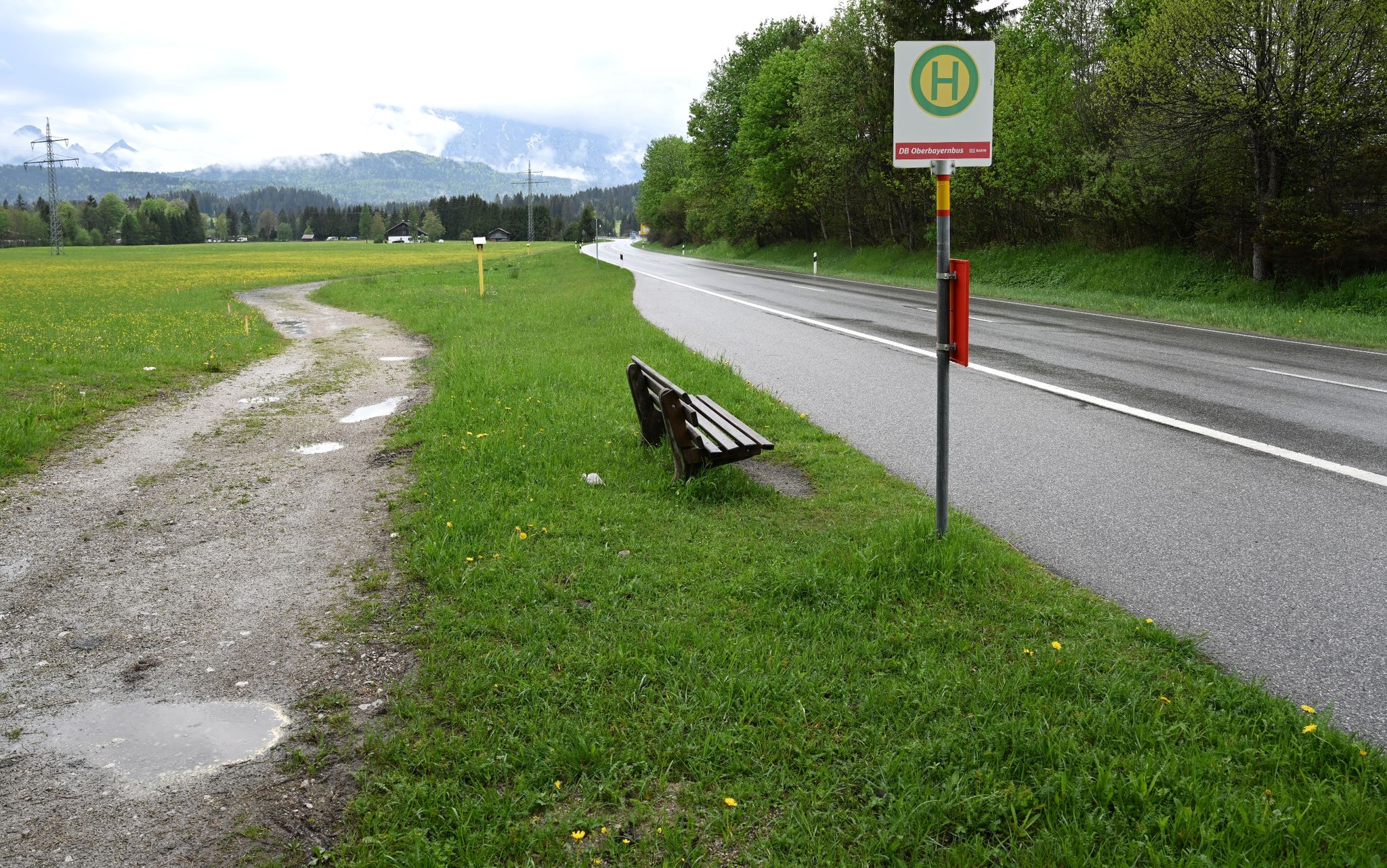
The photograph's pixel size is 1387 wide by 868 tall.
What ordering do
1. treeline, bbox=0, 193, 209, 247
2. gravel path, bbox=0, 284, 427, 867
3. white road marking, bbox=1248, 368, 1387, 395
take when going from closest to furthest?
1. gravel path, bbox=0, 284, 427, 867
2. white road marking, bbox=1248, 368, 1387, 395
3. treeline, bbox=0, 193, 209, 247

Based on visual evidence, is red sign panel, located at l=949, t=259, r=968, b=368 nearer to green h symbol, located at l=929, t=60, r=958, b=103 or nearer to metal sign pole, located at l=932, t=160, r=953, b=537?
metal sign pole, located at l=932, t=160, r=953, b=537

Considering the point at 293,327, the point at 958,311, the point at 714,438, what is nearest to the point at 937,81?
the point at 958,311

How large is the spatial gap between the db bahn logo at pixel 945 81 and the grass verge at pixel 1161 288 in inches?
505

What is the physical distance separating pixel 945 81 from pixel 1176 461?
12.5ft

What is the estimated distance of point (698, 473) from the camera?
609cm

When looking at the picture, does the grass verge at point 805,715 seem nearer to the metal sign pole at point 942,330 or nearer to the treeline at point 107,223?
the metal sign pole at point 942,330

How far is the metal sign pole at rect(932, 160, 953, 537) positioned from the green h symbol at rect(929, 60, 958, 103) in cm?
32

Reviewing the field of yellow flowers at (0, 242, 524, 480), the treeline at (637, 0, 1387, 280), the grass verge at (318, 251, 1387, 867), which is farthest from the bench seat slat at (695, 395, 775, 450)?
the treeline at (637, 0, 1387, 280)

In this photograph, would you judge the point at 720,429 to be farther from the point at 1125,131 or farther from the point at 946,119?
the point at 1125,131

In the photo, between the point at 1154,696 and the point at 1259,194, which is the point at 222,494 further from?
the point at 1259,194

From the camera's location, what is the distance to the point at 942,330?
447 cm

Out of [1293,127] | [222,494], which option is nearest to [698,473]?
[222,494]

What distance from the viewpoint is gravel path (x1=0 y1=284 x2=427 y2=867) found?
Answer: 2.87 meters

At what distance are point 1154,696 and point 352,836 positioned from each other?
287cm
